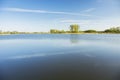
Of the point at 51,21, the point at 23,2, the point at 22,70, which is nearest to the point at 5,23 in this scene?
the point at 23,2

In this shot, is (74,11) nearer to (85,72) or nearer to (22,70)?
(85,72)

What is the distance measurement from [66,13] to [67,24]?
226mm

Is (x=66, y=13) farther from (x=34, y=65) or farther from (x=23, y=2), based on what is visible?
(x=34, y=65)

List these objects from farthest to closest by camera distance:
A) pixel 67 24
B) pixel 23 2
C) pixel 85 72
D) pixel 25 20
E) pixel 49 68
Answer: pixel 25 20, pixel 67 24, pixel 23 2, pixel 49 68, pixel 85 72

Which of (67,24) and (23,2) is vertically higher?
(23,2)

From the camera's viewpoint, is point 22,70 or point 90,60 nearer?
point 22,70

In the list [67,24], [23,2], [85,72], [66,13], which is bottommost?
[85,72]

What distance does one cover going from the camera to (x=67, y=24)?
2.87m

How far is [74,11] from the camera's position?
8.84ft

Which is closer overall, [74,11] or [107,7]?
[107,7]

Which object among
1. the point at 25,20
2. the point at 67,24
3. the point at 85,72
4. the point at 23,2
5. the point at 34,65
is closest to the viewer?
the point at 85,72

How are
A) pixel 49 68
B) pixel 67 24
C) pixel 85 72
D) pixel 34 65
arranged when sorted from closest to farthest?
pixel 85 72 → pixel 49 68 → pixel 34 65 → pixel 67 24

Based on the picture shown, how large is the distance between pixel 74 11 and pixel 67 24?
0.32 m

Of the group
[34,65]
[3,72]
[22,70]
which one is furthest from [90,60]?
[3,72]
